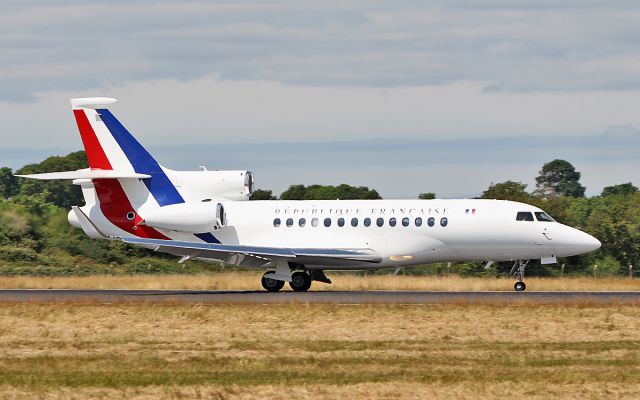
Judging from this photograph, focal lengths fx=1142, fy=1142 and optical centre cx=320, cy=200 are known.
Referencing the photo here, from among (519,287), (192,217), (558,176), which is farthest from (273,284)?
(558,176)

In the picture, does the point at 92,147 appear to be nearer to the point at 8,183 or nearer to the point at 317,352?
the point at 317,352

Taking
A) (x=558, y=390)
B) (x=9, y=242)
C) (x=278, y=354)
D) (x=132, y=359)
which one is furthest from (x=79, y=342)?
(x=9, y=242)

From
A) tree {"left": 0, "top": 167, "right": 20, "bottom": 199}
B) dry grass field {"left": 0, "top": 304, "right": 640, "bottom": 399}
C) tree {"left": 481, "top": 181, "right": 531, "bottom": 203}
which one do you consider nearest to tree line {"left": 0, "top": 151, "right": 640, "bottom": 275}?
tree {"left": 481, "top": 181, "right": 531, "bottom": 203}

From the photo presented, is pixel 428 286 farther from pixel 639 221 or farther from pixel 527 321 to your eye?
pixel 639 221

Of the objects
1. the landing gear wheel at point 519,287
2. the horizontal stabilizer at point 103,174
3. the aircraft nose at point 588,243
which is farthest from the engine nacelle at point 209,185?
the aircraft nose at point 588,243

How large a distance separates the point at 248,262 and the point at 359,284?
483 centimetres

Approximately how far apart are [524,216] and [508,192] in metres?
19.1

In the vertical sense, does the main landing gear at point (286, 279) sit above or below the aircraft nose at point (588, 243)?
below

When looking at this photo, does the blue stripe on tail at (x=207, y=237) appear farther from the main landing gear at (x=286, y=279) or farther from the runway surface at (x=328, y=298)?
the runway surface at (x=328, y=298)

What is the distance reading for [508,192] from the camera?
56469 millimetres

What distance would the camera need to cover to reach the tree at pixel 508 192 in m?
55.2

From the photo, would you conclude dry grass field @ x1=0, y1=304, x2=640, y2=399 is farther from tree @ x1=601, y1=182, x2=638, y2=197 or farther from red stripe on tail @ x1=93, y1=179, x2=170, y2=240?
tree @ x1=601, y1=182, x2=638, y2=197

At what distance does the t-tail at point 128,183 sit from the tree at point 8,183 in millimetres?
70026

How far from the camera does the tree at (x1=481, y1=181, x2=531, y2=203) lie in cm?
5525
